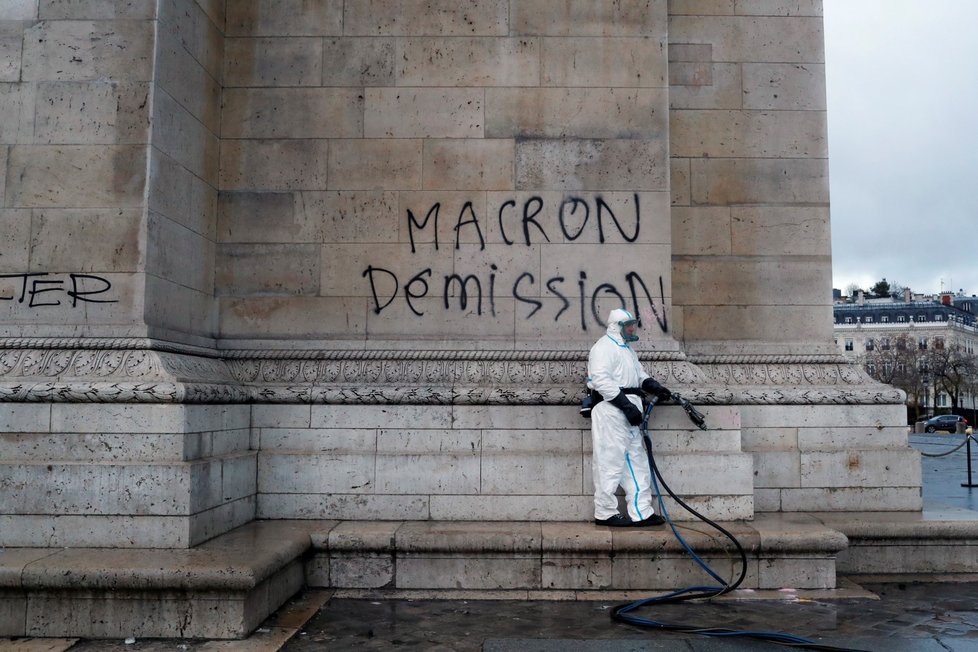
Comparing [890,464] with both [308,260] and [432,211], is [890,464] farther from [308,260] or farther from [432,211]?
[308,260]

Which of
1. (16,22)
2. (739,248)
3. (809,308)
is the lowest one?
(809,308)

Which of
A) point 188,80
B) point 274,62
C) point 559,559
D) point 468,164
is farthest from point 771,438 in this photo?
point 188,80

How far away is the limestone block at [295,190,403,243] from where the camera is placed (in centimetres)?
994

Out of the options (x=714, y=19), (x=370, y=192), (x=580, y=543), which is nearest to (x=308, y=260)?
(x=370, y=192)

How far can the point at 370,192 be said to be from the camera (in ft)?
32.7

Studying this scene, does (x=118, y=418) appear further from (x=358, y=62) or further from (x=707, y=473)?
(x=707, y=473)

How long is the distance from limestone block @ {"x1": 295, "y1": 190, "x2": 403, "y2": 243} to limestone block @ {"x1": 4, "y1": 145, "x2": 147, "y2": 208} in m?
2.14

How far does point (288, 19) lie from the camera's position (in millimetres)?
10242

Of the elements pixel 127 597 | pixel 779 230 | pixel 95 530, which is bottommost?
pixel 127 597

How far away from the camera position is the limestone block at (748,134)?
10.9 m

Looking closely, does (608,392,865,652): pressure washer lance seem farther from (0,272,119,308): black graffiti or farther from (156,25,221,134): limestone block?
(156,25,221,134): limestone block

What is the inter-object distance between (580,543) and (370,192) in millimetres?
4640

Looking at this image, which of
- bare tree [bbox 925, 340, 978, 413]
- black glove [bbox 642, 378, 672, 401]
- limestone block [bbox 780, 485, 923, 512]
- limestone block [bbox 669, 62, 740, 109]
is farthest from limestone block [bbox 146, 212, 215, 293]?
bare tree [bbox 925, 340, 978, 413]

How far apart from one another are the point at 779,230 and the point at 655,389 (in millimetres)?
3236
